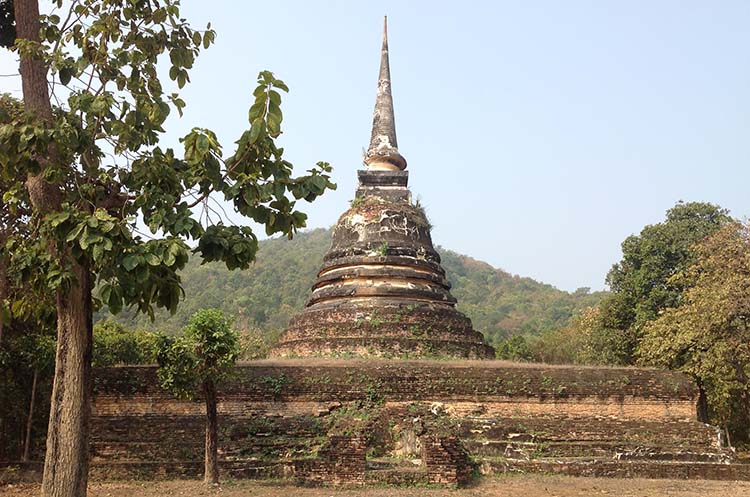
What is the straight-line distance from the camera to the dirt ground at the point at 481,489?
11000 millimetres

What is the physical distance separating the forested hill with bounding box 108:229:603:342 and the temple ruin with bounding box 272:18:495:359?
3134 centimetres

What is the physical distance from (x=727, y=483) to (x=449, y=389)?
18.4ft

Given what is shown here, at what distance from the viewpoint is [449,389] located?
15.3 meters

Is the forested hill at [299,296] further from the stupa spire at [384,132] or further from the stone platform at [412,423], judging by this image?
the stone platform at [412,423]

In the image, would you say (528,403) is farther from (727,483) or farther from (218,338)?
(218,338)

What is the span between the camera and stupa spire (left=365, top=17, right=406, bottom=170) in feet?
75.7

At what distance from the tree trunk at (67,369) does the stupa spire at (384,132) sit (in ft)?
55.2

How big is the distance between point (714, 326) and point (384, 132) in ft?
39.0

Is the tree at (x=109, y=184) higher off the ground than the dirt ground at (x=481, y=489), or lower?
higher

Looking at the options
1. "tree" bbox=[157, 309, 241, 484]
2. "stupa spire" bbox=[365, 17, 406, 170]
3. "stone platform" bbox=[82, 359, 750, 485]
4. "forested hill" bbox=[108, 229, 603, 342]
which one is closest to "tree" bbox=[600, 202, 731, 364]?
"stone platform" bbox=[82, 359, 750, 485]

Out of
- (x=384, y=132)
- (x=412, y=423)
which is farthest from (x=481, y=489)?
(x=384, y=132)

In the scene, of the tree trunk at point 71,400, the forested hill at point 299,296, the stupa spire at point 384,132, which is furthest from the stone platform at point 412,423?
the forested hill at point 299,296

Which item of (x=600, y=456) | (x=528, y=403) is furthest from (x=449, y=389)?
(x=600, y=456)

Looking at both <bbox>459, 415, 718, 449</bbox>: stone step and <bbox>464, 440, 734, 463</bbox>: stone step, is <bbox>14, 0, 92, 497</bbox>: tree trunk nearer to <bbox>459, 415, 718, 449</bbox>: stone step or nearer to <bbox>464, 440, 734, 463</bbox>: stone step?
<bbox>464, 440, 734, 463</bbox>: stone step
